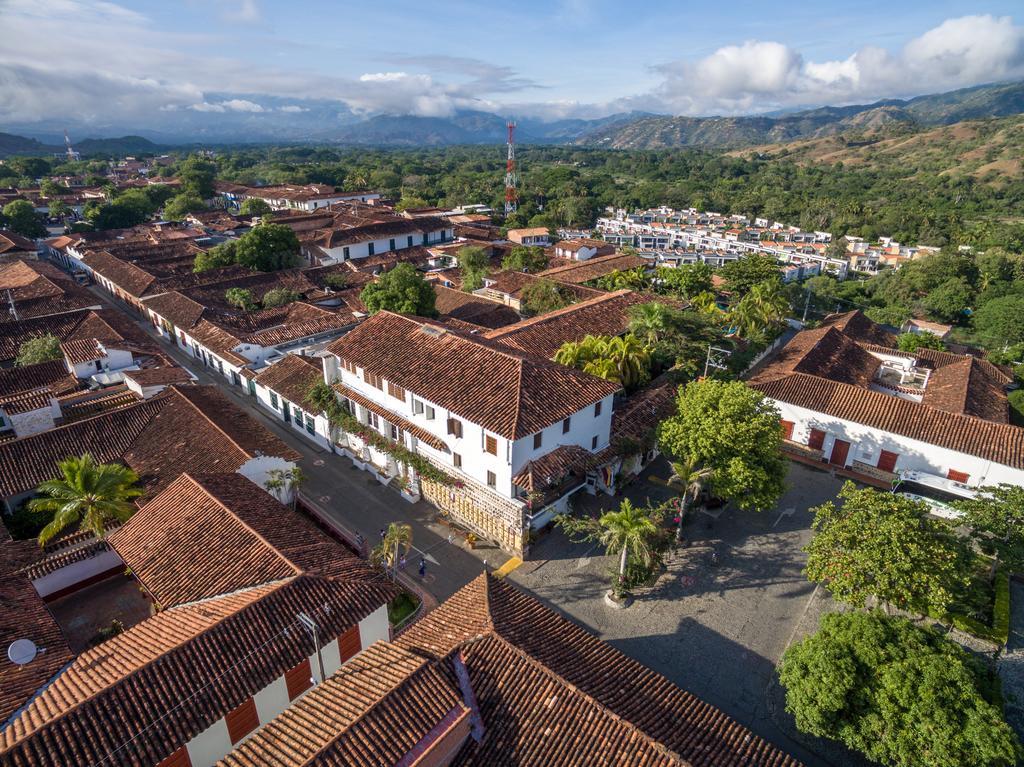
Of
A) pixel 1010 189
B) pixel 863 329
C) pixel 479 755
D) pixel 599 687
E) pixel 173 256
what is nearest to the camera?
pixel 479 755

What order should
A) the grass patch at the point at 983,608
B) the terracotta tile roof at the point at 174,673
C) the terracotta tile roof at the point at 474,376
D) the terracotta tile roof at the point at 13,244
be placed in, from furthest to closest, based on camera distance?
the terracotta tile roof at the point at 13,244, the terracotta tile roof at the point at 474,376, the grass patch at the point at 983,608, the terracotta tile roof at the point at 174,673

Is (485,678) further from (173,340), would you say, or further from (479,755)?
(173,340)

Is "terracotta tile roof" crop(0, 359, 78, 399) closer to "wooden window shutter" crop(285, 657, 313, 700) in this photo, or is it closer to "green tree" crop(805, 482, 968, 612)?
"wooden window shutter" crop(285, 657, 313, 700)

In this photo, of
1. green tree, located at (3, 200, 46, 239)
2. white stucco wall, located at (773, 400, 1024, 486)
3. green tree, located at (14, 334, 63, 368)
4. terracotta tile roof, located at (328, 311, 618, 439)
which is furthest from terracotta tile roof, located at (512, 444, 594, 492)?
green tree, located at (3, 200, 46, 239)

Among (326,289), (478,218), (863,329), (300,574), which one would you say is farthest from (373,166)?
(300,574)

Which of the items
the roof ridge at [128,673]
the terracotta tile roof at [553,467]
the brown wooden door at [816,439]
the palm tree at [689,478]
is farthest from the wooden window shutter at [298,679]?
the brown wooden door at [816,439]

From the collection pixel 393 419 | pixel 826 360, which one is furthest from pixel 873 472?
pixel 393 419

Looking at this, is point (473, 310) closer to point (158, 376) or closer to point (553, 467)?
point (158, 376)

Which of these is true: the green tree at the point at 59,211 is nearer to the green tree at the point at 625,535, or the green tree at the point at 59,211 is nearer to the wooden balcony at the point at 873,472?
the green tree at the point at 625,535
